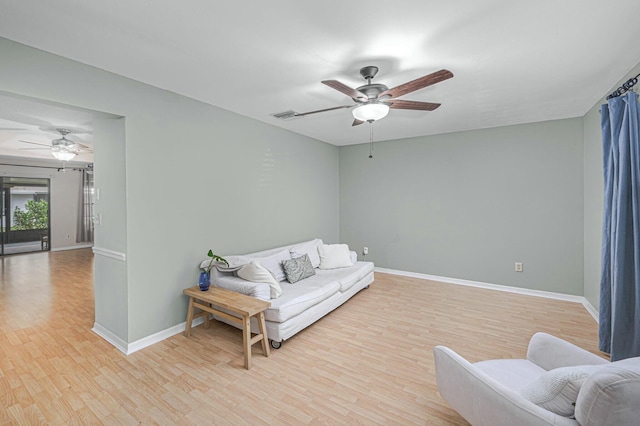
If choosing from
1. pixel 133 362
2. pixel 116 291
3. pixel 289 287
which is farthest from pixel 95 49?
pixel 289 287

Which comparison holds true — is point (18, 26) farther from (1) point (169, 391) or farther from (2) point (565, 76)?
(2) point (565, 76)

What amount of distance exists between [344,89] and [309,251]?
2.66 meters

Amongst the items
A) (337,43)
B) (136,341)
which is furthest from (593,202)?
(136,341)

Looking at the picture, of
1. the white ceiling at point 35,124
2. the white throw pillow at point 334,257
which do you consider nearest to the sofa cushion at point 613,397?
the white throw pillow at point 334,257

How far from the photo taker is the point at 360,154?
5719mm

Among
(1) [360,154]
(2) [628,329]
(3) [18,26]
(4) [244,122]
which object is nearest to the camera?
(3) [18,26]

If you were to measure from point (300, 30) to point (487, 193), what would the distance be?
3958mm

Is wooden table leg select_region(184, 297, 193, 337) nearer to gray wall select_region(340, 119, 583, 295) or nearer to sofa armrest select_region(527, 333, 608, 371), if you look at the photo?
sofa armrest select_region(527, 333, 608, 371)

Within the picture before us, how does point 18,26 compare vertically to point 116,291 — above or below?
above

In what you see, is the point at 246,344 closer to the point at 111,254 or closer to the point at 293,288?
the point at 293,288

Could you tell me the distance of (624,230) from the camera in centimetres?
231

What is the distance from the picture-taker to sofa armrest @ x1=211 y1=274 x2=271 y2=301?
2.85m

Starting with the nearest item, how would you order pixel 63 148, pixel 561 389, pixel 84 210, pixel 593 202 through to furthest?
pixel 561 389 < pixel 593 202 < pixel 63 148 < pixel 84 210

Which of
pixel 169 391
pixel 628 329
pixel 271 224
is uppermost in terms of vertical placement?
pixel 271 224
